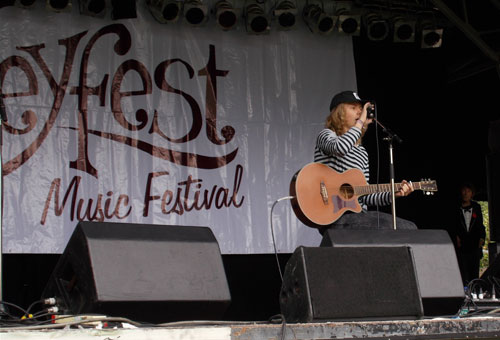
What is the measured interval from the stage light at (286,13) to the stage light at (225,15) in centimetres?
37

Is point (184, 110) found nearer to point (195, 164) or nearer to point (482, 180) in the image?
point (195, 164)

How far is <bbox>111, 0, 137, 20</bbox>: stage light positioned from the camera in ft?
19.2

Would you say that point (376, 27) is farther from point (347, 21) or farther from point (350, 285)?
point (350, 285)

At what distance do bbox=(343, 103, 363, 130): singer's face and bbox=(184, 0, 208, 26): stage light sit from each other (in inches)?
82.5

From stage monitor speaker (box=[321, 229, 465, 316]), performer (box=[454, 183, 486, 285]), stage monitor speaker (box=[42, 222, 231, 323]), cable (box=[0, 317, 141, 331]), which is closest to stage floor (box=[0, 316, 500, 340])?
cable (box=[0, 317, 141, 331])

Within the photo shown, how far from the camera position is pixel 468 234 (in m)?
7.78

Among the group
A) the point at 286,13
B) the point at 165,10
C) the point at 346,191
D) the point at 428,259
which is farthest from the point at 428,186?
the point at 165,10

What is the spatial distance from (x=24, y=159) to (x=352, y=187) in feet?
8.47

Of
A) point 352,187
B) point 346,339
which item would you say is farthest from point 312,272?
point 352,187

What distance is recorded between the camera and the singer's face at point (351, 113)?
4352mm

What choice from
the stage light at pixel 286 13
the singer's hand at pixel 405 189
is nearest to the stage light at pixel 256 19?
the stage light at pixel 286 13

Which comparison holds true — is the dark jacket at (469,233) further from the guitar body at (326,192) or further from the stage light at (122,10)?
the stage light at (122,10)

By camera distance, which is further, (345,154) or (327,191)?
(327,191)

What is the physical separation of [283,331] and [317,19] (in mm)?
4466
